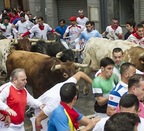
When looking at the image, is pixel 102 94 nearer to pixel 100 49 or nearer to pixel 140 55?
pixel 140 55

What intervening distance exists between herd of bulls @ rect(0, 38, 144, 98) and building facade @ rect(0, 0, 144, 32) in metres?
6.07

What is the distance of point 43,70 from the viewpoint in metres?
9.16

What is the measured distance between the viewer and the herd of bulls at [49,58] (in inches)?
349

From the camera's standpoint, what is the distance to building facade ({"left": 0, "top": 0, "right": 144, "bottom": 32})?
1756 cm

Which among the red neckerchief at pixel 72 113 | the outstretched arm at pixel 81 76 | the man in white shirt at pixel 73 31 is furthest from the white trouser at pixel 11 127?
the man in white shirt at pixel 73 31

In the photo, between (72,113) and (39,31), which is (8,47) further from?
(72,113)

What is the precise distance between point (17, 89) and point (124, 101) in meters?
2.31

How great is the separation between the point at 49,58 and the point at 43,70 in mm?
390

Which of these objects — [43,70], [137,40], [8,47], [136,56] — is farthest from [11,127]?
[8,47]

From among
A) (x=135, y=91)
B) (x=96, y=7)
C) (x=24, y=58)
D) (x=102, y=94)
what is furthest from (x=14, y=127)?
(x=96, y=7)

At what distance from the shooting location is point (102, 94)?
241 inches

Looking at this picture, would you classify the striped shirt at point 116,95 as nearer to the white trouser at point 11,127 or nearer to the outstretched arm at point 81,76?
the outstretched arm at point 81,76

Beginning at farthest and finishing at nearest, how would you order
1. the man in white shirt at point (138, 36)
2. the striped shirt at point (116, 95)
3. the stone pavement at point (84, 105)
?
1. the man in white shirt at point (138, 36)
2. the stone pavement at point (84, 105)
3. the striped shirt at point (116, 95)

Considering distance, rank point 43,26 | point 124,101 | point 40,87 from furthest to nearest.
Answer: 1. point 43,26
2. point 40,87
3. point 124,101
